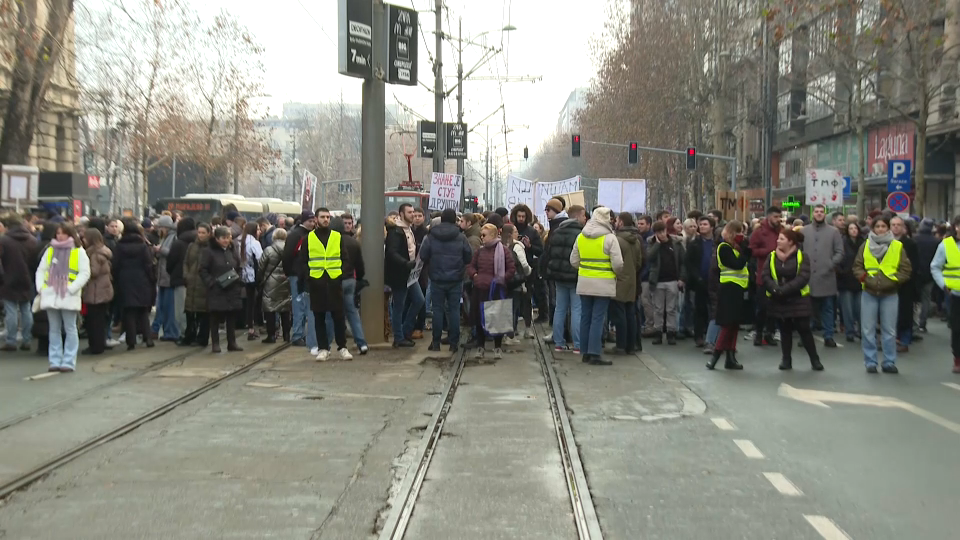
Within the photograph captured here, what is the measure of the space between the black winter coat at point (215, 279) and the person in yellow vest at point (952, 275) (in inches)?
322

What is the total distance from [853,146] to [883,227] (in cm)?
3249

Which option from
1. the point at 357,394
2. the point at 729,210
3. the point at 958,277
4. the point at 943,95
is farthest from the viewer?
the point at 729,210

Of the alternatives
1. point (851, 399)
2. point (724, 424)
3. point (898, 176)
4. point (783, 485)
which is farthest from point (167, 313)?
point (898, 176)

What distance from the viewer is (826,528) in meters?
5.91

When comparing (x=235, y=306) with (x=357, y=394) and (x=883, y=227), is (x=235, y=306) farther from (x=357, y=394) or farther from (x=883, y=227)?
(x=883, y=227)

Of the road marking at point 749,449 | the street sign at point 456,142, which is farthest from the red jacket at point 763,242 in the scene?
the street sign at point 456,142

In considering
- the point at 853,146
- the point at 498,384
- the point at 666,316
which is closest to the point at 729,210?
the point at 853,146

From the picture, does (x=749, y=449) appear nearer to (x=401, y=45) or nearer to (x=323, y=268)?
(x=323, y=268)

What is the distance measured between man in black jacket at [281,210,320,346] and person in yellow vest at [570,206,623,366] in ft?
10.5

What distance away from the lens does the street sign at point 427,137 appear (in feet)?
102

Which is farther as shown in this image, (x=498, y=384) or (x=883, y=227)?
(x=883, y=227)

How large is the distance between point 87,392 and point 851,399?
7.15 m

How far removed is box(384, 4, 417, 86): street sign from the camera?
48.1 feet

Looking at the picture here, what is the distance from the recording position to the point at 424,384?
11.2 meters
